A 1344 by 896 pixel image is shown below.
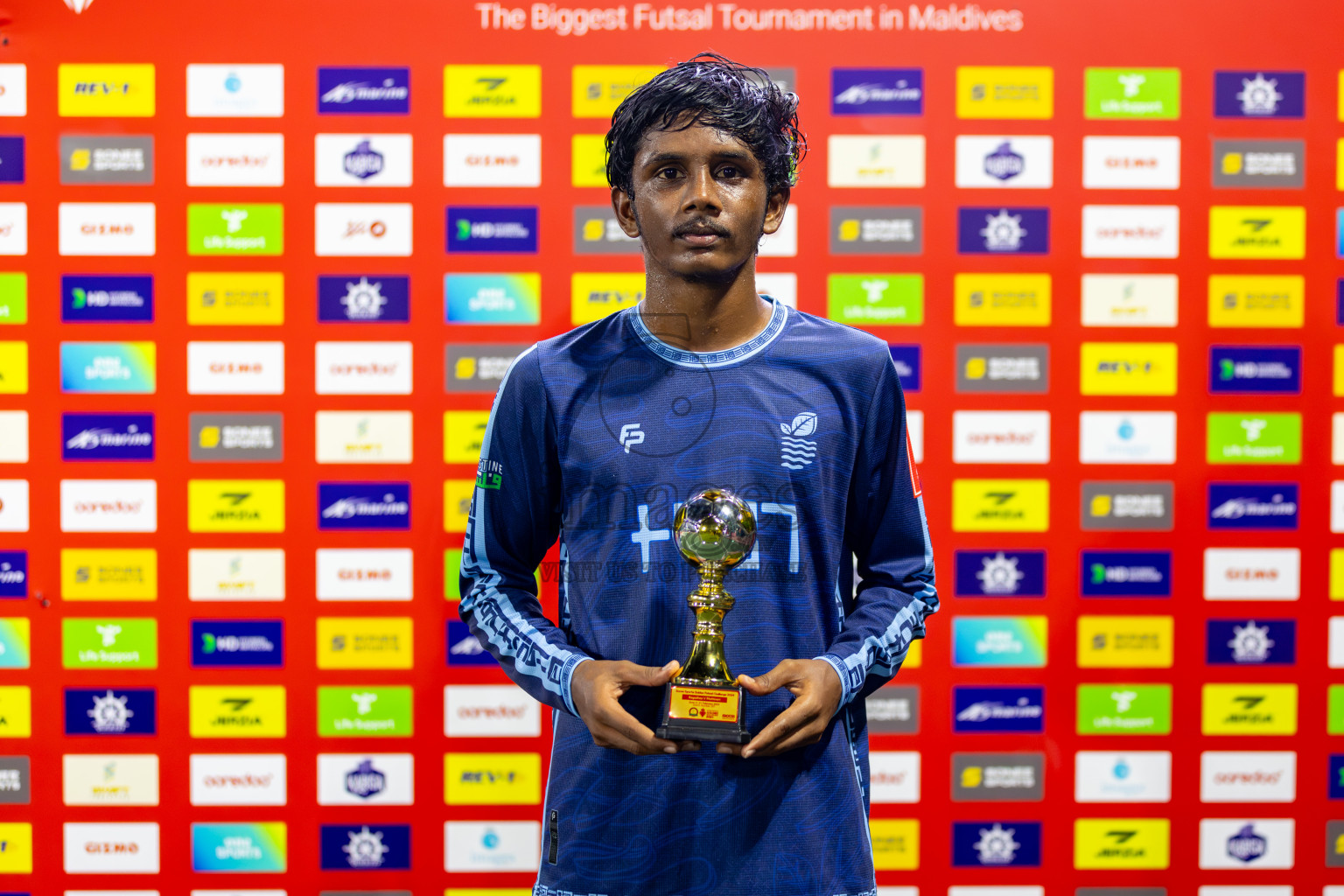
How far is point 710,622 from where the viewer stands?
1098 millimetres

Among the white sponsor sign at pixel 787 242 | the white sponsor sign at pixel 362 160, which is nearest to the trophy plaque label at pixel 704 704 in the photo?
the white sponsor sign at pixel 787 242

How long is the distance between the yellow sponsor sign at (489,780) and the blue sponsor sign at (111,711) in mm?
743

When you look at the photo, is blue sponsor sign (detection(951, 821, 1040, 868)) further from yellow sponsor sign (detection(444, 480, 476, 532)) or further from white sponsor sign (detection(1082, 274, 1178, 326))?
yellow sponsor sign (detection(444, 480, 476, 532))

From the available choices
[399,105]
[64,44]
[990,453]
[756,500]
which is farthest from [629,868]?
[64,44]

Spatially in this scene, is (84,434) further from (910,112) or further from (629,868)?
(910,112)

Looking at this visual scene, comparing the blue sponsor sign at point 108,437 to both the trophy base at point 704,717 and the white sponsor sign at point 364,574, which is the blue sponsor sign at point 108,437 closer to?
the white sponsor sign at point 364,574

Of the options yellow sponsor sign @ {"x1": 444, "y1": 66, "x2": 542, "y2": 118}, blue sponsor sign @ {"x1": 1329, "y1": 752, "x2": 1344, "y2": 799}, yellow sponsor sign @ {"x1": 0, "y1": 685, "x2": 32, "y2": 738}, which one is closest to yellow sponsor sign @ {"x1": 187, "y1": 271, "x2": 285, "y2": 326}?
yellow sponsor sign @ {"x1": 444, "y1": 66, "x2": 542, "y2": 118}

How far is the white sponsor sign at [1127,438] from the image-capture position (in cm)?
215

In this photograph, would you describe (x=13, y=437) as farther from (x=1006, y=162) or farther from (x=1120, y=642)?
(x=1120, y=642)

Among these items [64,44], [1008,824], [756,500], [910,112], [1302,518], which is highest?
[64,44]

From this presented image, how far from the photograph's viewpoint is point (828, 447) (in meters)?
1.18

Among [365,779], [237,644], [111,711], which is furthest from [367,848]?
[111,711]

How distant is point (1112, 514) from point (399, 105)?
78.8 inches

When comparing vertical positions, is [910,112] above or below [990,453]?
above
